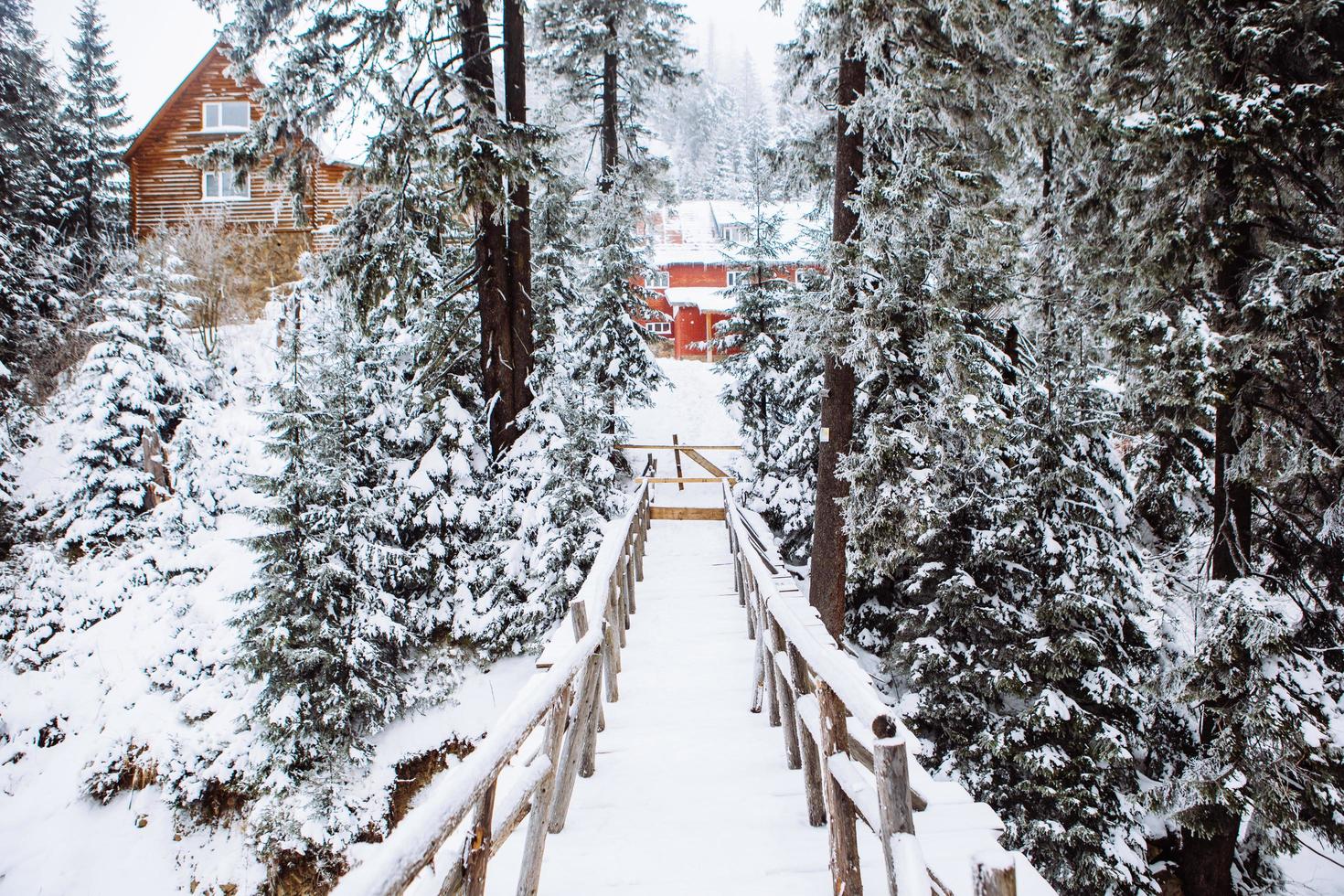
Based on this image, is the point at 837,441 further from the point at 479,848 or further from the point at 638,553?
the point at 479,848

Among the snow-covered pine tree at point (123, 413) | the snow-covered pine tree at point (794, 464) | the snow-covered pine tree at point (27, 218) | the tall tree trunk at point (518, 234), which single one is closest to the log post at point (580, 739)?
the tall tree trunk at point (518, 234)

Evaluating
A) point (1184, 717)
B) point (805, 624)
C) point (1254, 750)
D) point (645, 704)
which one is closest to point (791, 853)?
point (805, 624)

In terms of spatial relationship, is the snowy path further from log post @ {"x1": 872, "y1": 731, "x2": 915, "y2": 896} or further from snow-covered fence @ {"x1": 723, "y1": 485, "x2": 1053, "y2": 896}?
log post @ {"x1": 872, "y1": 731, "x2": 915, "y2": 896}

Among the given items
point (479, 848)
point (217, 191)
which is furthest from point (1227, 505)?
point (217, 191)

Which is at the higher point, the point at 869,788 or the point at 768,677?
the point at 869,788

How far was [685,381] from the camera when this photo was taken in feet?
104

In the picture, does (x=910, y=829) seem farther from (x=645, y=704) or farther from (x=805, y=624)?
(x=645, y=704)

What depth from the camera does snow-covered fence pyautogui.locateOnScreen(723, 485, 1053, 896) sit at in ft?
6.83

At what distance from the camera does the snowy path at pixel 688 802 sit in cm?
366

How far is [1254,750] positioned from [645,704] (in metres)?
6.10

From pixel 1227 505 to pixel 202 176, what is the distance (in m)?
31.9

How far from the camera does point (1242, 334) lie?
21.6ft

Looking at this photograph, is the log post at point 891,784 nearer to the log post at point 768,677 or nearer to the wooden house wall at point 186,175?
the log post at point 768,677

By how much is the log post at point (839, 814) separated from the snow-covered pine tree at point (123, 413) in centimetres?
1728
